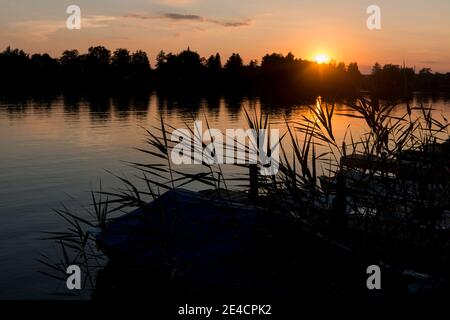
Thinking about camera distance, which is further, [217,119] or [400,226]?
[217,119]

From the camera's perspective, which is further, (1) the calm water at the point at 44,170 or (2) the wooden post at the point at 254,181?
(1) the calm water at the point at 44,170

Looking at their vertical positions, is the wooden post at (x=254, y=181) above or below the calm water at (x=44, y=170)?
above

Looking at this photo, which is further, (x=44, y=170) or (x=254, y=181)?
(x=44, y=170)

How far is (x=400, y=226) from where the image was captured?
23.2ft

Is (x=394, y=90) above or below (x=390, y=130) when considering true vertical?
above

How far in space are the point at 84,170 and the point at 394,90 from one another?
113 feet

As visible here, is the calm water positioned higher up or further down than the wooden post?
further down

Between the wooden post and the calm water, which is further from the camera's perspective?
the calm water

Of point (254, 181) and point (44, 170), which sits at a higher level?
point (254, 181)

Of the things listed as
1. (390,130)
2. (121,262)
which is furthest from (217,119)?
(390,130)

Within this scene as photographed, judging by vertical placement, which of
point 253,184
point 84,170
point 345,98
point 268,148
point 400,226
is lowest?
point 84,170
